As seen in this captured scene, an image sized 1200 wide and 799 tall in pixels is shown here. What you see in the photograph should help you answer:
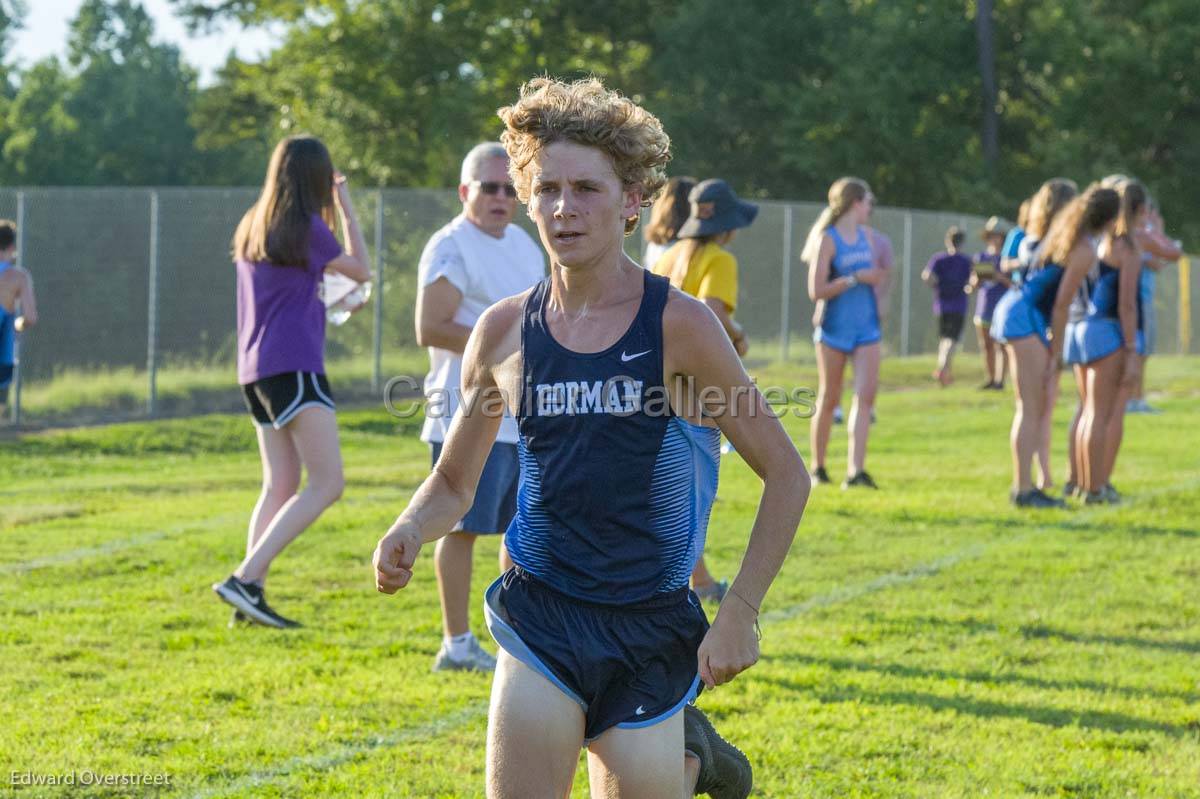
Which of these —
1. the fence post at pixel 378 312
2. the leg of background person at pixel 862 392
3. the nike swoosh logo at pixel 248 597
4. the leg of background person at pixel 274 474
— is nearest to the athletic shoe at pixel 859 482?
the leg of background person at pixel 862 392

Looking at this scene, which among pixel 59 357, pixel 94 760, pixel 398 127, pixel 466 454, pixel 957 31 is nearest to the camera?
pixel 466 454

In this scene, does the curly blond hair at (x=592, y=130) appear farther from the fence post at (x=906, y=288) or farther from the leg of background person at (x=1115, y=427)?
the fence post at (x=906, y=288)

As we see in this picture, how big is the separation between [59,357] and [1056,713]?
48.7 ft

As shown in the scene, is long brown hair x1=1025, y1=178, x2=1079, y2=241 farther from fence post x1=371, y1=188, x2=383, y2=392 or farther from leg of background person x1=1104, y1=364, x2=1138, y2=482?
fence post x1=371, y1=188, x2=383, y2=392

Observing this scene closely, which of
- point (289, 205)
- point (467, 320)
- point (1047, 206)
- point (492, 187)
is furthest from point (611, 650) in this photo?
point (1047, 206)

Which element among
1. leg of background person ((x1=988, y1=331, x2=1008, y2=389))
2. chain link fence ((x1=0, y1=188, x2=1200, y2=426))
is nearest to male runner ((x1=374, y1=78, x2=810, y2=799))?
chain link fence ((x1=0, y1=188, x2=1200, y2=426))

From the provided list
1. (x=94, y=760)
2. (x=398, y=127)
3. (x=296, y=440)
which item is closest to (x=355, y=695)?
(x=94, y=760)

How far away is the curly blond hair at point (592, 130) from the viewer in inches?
129

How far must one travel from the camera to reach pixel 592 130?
3275 millimetres

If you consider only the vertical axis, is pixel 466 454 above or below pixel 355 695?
above

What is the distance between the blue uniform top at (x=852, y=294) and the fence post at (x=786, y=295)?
42.7 ft

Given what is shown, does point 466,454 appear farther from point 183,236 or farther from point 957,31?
point 957,31

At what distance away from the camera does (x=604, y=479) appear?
327 centimetres

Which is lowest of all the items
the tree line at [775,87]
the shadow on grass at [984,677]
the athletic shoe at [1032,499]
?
the shadow on grass at [984,677]
